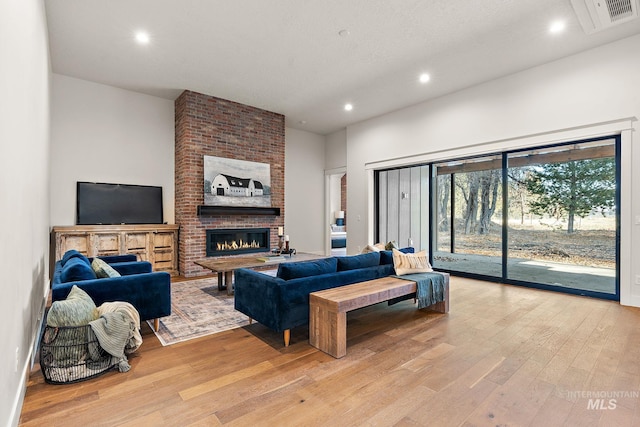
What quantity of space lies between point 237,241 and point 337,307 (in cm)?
448

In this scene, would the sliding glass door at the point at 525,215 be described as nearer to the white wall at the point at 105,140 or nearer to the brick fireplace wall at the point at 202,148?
the brick fireplace wall at the point at 202,148

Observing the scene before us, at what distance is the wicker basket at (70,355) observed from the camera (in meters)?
2.21

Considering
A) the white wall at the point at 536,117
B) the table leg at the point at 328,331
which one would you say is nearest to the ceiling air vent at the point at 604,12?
the white wall at the point at 536,117

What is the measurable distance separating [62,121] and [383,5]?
17.5 ft

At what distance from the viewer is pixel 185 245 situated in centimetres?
589

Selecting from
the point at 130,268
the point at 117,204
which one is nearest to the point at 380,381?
the point at 130,268

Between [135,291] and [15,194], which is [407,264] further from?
[15,194]

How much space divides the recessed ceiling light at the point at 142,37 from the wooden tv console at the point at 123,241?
9.66 ft

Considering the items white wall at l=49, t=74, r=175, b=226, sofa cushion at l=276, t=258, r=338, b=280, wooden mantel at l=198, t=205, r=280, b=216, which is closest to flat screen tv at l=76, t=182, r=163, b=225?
white wall at l=49, t=74, r=175, b=226

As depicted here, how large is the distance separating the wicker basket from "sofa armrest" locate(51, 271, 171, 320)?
0.39 meters

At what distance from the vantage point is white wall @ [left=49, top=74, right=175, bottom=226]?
5.22 m

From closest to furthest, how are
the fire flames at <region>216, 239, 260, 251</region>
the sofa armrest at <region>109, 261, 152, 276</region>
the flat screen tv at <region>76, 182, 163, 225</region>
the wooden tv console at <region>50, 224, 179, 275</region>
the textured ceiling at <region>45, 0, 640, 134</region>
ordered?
the textured ceiling at <region>45, 0, 640, 134</region>, the sofa armrest at <region>109, 261, 152, 276</region>, the wooden tv console at <region>50, 224, 179, 275</region>, the flat screen tv at <region>76, 182, 163, 225</region>, the fire flames at <region>216, 239, 260, 251</region>

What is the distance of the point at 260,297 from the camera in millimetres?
2912

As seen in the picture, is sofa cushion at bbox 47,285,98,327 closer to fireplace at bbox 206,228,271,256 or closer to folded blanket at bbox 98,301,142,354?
folded blanket at bbox 98,301,142,354
